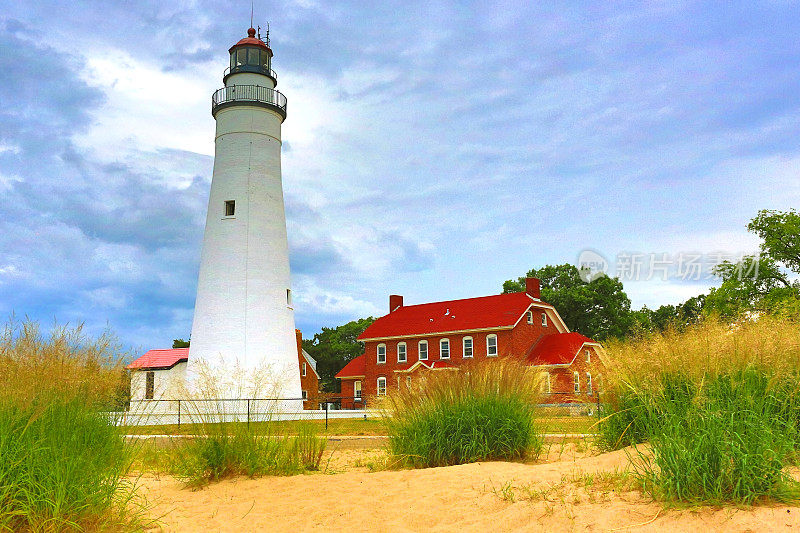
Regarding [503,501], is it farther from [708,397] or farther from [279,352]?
[279,352]

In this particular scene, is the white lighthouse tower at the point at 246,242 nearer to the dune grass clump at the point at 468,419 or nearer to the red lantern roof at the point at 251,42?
the red lantern roof at the point at 251,42

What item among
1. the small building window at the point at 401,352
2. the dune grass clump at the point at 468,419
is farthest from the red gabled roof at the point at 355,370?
the dune grass clump at the point at 468,419

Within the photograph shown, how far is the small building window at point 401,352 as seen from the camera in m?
45.2

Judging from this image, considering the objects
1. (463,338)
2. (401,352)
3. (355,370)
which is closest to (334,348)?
(355,370)

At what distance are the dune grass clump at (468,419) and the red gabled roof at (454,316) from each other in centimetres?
3024

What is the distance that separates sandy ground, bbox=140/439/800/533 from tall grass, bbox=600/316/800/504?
27 centimetres

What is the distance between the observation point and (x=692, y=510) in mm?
5832

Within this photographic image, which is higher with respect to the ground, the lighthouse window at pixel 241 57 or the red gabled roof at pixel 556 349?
the lighthouse window at pixel 241 57

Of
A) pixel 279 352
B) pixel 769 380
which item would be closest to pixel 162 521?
pixel 769 380

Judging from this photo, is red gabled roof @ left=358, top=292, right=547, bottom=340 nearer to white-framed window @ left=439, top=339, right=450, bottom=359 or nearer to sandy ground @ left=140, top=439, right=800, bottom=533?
white-framed window @ left=439, top=339, right=450, bottom=359

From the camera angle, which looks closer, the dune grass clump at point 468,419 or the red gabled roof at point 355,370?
the dune grass clump at point 468,419

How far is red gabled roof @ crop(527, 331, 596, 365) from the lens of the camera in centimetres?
3890

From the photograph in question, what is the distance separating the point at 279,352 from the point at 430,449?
1865 centimetres

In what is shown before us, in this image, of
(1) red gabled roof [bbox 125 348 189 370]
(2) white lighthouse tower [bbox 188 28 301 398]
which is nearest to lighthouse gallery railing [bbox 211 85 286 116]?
(2) white lighthouse tower [bbox 188 28 301 398]
